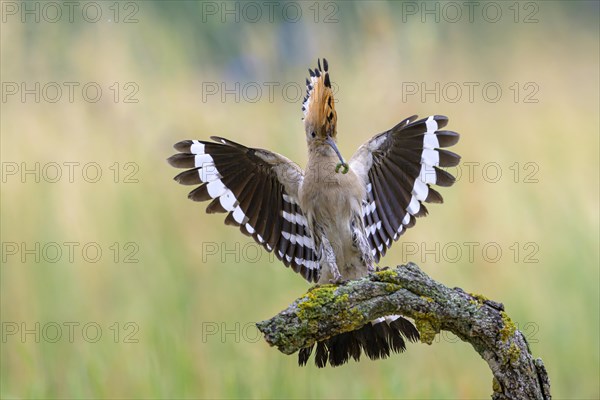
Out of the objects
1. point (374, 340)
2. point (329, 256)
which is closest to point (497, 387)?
point (374, 340)

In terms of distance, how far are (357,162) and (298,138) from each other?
1.30 m

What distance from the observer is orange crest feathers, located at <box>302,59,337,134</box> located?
2773 millimetres

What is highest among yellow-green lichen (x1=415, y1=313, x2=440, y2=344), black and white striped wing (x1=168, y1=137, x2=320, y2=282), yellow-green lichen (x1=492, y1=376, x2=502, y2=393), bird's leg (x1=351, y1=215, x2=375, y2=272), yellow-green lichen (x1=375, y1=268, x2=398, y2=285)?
black and white striped wing (x1=168, y1=137, x2=320, y2=282)

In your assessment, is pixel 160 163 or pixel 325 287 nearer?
pixel 325 287

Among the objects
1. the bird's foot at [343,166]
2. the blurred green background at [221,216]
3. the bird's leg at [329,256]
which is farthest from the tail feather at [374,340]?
the blurred green background at [221,216]

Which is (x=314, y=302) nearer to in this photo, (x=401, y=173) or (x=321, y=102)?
(x=321, y=102)

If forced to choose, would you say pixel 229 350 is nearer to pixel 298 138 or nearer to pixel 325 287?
pixel 298 138

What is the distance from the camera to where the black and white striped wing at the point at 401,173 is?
114 inches

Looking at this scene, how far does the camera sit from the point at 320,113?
285 centimetres

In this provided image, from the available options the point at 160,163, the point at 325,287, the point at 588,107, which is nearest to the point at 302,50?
the point at 160,163

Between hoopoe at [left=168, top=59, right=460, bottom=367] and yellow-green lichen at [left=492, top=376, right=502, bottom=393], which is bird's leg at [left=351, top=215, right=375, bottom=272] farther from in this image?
yellow-green lichen at [left=492, top=376, right=502, bottom=393]

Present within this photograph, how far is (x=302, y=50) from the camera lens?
4617mm

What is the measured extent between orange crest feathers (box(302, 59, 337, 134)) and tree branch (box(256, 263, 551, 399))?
847 millimetres

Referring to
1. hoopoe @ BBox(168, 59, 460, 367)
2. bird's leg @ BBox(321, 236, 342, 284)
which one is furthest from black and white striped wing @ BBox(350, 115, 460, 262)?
bird's leg @ BBox(321, 236, 342, 284)
